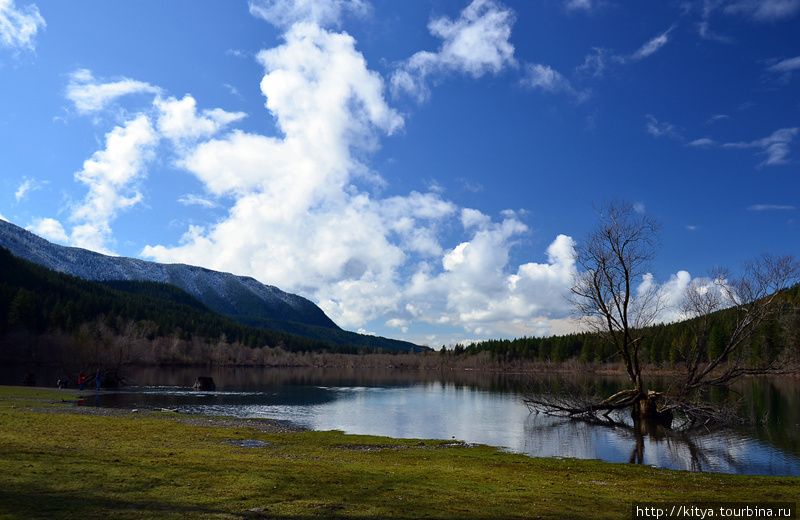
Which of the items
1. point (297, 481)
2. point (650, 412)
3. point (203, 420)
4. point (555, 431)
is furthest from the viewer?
point (650, 412)

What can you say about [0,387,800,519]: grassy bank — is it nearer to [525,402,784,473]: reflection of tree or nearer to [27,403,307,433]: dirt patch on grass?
[525,402,784,473]: reflection of tree

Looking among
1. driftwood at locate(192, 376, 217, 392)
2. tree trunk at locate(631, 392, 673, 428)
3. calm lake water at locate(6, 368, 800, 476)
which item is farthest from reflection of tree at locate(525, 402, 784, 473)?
driftwood at locate(192, 376, 217, 392)

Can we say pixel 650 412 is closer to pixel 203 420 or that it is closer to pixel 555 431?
pixel 555 431

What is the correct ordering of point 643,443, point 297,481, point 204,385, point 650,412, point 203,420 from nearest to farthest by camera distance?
1. point 297,481
2. point 643,443
3. point 203,420
4. point 650,412
5. point 204,385

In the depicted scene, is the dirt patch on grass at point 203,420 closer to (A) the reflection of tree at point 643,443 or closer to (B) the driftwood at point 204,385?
(A) the reflection of tree at point 643,443

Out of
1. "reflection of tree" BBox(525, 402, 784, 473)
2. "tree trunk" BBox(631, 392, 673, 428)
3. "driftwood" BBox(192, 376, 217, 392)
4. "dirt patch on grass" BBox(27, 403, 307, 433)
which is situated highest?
"tree trunk" BBox(631, 392, 673, 428)

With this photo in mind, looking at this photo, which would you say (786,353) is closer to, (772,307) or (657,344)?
(772,307)

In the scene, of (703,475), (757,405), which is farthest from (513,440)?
(757,405)

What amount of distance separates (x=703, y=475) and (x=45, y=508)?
30357 millimetres

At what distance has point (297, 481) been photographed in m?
19.0

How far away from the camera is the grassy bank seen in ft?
48.0

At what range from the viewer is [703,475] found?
2722cm

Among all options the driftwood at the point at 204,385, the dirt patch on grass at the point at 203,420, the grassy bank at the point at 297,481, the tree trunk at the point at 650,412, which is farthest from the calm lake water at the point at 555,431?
the driftwood at the point at 204,385

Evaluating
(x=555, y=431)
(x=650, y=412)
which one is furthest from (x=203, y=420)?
(x=650, y=412)
